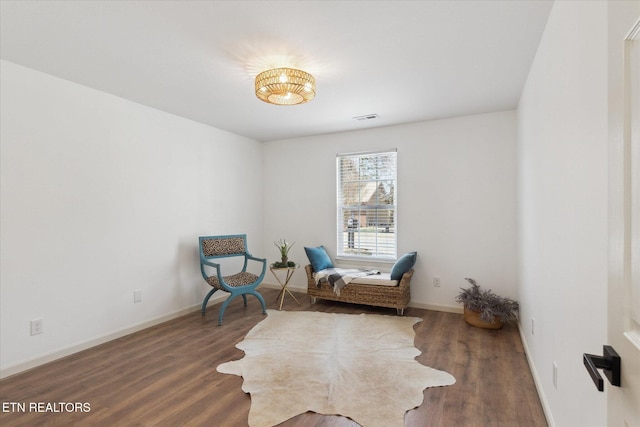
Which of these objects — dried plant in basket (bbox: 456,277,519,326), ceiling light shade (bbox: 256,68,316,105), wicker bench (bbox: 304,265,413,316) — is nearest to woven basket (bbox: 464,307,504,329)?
dried plant in basket (bbox: 456,277,519,326)

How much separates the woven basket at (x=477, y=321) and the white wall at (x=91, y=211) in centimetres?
338

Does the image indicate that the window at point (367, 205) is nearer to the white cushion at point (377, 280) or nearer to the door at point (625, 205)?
the white cushion at point (377, 280)

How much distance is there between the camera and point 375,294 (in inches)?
158

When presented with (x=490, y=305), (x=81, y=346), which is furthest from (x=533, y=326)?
(x=81, y=346)

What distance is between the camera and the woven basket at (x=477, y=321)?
340 centimetres

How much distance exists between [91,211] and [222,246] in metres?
1.54

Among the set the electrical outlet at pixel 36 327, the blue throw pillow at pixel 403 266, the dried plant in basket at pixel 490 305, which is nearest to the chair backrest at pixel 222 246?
the electrical outlet at pixel 36 327

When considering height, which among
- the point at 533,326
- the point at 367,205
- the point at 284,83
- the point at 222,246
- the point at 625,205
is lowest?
the point at 533,326

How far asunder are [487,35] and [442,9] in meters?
0.50

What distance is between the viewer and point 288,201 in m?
5.30

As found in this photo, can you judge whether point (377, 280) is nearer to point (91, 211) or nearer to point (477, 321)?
point (477, 321)

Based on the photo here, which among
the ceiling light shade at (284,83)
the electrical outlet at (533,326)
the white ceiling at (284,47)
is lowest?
the electrical outlet at (533,326)

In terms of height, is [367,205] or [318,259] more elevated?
[367,205]

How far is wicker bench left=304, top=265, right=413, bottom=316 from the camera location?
391 centimetres
